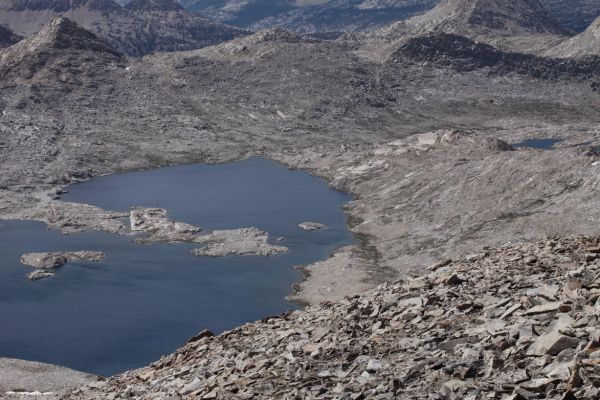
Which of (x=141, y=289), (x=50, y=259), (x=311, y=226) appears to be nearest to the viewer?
(x=141, y=289)

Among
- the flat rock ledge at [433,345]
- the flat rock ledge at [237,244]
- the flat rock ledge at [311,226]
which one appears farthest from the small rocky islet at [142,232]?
the flat rock ledge at [433,345]

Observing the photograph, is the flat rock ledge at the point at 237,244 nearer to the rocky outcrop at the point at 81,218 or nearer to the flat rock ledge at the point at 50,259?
the flat rock ledge at the point at 50,259

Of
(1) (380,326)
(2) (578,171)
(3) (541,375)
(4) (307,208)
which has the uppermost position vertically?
(3) (541,375)

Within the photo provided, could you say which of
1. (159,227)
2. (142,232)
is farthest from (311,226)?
(142,232)

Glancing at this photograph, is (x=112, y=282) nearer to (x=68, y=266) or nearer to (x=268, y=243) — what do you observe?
(x=68, y=266)

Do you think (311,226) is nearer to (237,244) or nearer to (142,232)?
(237,244)

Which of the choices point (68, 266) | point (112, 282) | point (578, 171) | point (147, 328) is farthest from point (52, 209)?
point (578, 171)

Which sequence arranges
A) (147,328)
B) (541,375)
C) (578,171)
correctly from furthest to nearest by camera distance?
(578,171)
(147,328)
(541,375)
